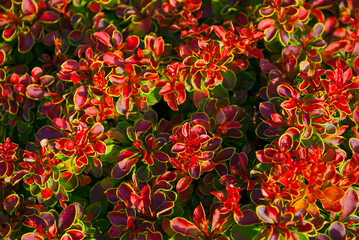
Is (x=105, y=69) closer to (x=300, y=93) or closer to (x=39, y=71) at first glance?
(x=39, y=71)

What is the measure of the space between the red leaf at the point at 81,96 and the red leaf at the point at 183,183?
0.54m

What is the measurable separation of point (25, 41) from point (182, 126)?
1.02 metres

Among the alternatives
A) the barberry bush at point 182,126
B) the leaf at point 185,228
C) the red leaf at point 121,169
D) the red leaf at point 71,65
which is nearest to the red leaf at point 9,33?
the barberry bush at point 182,126

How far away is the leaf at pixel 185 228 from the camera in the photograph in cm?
140

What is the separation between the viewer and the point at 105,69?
1748 millimetres

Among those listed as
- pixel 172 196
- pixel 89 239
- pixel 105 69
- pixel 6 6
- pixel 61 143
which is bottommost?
pixel 89 239

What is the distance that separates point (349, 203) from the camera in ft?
4.73

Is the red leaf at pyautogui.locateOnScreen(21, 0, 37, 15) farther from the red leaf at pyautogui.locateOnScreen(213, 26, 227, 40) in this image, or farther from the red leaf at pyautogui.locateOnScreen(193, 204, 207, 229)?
the red leaf at pyautogui.locateOnScreen(193, 204, 207, 229)

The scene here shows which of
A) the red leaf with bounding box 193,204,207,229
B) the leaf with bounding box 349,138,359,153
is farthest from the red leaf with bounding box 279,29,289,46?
the red leaf with bounding box 193,204,207,229

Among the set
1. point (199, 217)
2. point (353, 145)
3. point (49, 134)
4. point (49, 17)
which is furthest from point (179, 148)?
point (49, 17)

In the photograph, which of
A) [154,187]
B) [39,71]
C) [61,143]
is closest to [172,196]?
[154,187]

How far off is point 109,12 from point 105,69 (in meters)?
0.55

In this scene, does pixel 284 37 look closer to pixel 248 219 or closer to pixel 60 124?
pixel 248 219

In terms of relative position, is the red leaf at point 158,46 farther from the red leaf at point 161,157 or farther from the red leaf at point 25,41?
the red leaf at point 25,41
